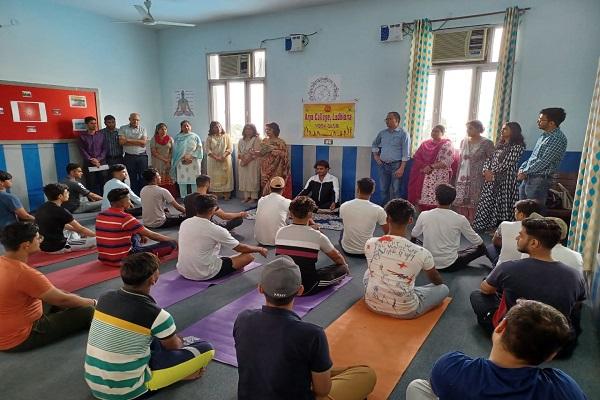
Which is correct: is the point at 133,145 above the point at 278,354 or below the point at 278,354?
above

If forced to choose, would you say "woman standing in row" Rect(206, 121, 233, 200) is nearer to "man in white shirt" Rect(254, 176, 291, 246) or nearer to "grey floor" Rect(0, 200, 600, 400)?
"man in white shirt" Rect(254, 176, 291, 246)

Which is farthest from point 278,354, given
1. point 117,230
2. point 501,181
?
point 501,181

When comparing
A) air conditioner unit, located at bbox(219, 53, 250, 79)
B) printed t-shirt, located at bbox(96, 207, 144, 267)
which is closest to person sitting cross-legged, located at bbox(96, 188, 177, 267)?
printed t-shirt, located at bbox(96, 207, 144, 267)

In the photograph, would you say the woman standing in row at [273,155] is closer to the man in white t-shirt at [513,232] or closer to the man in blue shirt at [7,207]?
the man in blue shirt at [7,207]

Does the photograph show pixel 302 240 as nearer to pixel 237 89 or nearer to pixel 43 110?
pixel 237 89

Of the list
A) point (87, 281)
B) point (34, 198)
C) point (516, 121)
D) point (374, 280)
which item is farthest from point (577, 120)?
point (34, 198)

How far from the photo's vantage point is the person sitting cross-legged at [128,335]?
166 cm

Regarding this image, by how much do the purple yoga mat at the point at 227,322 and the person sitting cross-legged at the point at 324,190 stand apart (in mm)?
2698

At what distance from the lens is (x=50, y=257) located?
392 cm

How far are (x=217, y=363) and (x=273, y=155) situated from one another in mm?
4607

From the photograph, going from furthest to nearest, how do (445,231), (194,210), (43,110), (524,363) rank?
(43,110)
(194,210)
(445,231)
(524,363)

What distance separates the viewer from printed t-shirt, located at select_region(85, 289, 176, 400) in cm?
166

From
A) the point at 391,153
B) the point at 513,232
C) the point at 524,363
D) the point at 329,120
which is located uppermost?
the point at 329,120

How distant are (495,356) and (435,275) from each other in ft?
4.88
